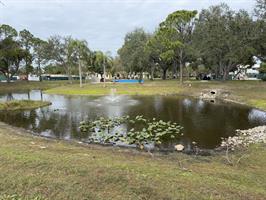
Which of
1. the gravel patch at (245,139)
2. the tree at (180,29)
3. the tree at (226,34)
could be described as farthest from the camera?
the tree at (180,29)

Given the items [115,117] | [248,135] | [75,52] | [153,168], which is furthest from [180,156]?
[75,52]

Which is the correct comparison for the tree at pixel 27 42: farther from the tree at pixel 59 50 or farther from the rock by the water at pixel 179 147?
the rock by the water at pixel 179 147

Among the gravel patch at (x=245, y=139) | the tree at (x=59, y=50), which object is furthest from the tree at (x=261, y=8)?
the tree at (x=59, y=50)

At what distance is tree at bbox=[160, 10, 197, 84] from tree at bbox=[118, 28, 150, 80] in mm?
9897

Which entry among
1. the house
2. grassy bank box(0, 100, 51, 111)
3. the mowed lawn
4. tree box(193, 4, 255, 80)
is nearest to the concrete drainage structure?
tree box(193, 4, 255, 80)

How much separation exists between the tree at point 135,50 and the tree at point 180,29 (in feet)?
32.5

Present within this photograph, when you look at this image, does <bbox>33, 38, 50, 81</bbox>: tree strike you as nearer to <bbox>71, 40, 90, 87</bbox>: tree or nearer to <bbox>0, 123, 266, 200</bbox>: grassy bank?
<bbox>71, 40, 90, 87</bbox>: tree

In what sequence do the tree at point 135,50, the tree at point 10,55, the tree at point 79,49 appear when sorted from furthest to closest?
the tree at point 10,55, the tree at point 79,49, the tree at point 135,50

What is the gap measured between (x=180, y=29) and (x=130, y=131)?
109 feet

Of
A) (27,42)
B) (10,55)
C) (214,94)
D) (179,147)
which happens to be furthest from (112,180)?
(27,42)

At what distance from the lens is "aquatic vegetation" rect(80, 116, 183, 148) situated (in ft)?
41.6

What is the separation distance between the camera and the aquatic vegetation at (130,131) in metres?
12.7

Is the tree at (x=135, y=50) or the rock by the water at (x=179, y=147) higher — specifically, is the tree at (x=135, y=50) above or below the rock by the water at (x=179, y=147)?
above

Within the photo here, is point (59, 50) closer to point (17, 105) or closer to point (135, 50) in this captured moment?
point (135, 50)
